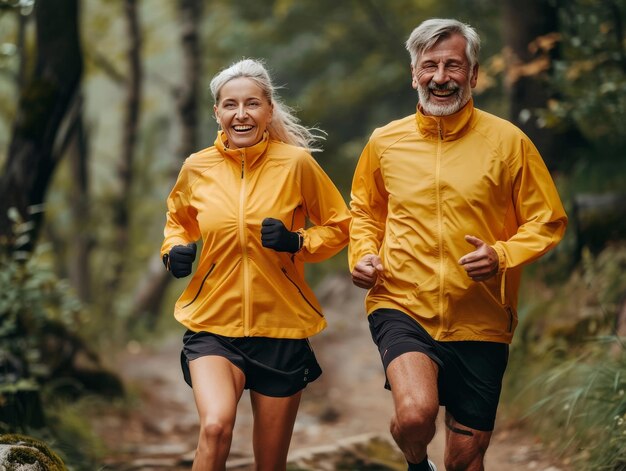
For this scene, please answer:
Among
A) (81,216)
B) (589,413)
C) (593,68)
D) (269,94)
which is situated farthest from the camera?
(81,216)

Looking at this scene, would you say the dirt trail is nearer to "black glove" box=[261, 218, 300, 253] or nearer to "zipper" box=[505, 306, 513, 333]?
"zipper" box=[505, 306, 513, 333]

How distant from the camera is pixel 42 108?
828 cm

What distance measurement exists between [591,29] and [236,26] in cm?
1062

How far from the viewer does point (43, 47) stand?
8.41 meters

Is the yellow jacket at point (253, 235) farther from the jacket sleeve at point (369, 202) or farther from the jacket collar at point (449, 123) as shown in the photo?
the jacket collar at point (449, 123)

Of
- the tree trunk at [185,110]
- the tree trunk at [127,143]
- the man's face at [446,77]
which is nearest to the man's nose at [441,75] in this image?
the man's face at [446,77]

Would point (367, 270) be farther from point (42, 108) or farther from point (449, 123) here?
point (42, 108)

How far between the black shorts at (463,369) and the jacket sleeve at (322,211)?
1.75 feet

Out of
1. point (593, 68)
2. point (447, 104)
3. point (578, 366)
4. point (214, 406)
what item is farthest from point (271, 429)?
point (593, 68)

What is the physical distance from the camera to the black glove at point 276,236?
15.3ft

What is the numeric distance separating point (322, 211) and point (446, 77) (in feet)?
3.40

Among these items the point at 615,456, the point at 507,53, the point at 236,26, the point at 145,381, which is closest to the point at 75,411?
the point at 145,381

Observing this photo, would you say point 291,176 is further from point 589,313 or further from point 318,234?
point 589,313

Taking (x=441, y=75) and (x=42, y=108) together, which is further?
(x=42, y=108)
